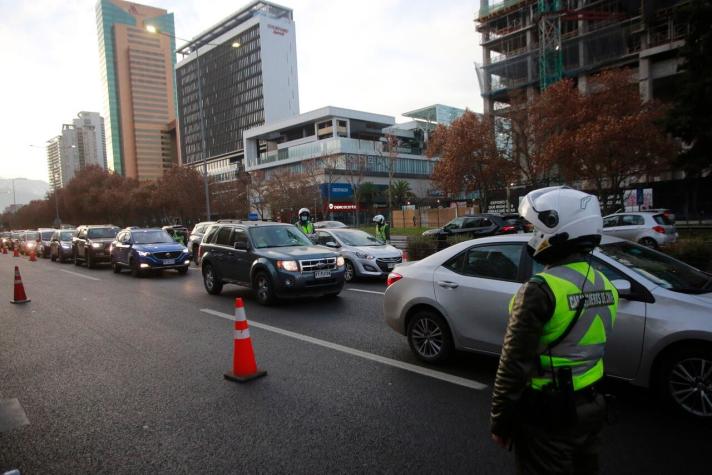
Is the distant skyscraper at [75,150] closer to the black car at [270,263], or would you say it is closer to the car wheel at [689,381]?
the black car at [270,263]

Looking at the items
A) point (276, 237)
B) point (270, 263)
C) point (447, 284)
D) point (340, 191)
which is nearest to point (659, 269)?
point (447, 284)

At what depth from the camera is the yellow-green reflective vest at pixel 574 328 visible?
201 cm

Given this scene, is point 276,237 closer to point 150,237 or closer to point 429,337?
point 429,337

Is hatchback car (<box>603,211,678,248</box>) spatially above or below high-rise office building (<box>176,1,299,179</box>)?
below

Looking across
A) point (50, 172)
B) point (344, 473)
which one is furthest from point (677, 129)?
point (50, 172)

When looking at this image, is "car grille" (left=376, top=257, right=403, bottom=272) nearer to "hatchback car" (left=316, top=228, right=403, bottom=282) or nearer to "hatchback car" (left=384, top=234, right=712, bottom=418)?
"hatchback car" (left=316, top=228, right=403, bottom=282)

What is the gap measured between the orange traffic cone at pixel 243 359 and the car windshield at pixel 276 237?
5.18 m

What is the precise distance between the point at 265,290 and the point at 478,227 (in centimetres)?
1293

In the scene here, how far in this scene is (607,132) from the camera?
2362 cm

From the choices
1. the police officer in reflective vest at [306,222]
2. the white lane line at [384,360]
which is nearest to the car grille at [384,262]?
the police officer in reflective vest at [306,222]

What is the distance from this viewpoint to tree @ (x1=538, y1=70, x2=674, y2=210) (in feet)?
78.6

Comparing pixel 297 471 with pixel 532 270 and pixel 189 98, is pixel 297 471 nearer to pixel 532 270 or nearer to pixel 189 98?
pixel 532 270

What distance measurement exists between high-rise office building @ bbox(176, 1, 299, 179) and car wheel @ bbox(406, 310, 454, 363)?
112 meters

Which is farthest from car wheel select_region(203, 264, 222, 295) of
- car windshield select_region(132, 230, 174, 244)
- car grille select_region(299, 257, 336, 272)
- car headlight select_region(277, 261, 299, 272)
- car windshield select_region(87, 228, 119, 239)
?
car windshield select_region(87, 228, 119, 239)
